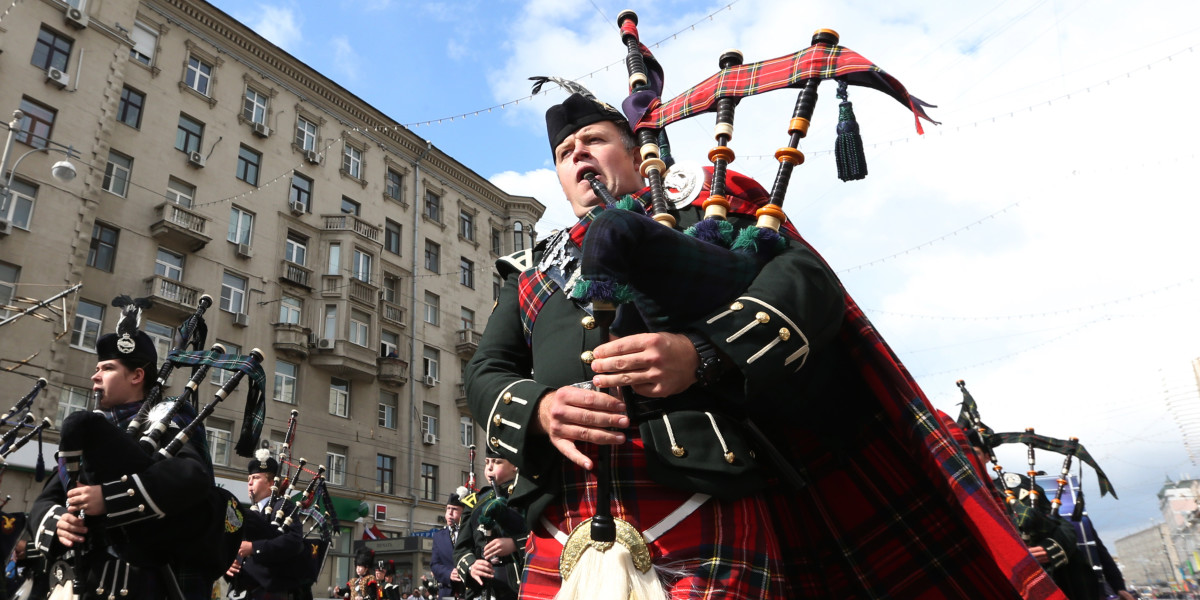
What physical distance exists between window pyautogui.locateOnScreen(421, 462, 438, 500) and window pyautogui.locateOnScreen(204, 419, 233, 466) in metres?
7.72

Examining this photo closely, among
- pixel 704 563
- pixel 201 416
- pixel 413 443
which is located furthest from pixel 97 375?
pixel 413 443

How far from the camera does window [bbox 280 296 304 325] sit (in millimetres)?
24891

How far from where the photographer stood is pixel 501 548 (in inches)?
249

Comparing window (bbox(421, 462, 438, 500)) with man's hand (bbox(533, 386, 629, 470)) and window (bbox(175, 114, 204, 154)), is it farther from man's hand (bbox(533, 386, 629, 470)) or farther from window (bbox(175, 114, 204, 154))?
man's hand (bbox(533, 386, 629, 470))

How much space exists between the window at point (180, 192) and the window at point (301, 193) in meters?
3.41

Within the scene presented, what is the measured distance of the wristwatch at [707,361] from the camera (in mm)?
1651

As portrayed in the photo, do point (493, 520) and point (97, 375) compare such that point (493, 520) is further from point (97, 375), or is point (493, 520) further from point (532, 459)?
point (532, 459)

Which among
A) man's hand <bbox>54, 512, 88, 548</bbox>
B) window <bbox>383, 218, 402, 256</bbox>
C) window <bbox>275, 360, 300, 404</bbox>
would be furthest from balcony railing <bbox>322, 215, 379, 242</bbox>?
man's hand <bbox>54, 512, 88, 548</bbox>

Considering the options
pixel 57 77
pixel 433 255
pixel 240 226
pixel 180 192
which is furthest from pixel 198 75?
pixel 433 255

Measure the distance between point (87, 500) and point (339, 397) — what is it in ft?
78.1

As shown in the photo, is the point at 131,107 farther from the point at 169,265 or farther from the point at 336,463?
the point at 336,463

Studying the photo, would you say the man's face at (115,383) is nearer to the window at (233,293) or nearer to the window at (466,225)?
the window at (233,293)

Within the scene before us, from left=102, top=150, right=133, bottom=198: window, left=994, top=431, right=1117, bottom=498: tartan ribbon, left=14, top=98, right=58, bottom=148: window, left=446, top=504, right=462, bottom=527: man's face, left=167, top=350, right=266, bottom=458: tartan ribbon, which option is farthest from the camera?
left=102, top=150, right=133, bottom=198: window

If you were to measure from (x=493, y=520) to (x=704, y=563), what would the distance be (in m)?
5.08
